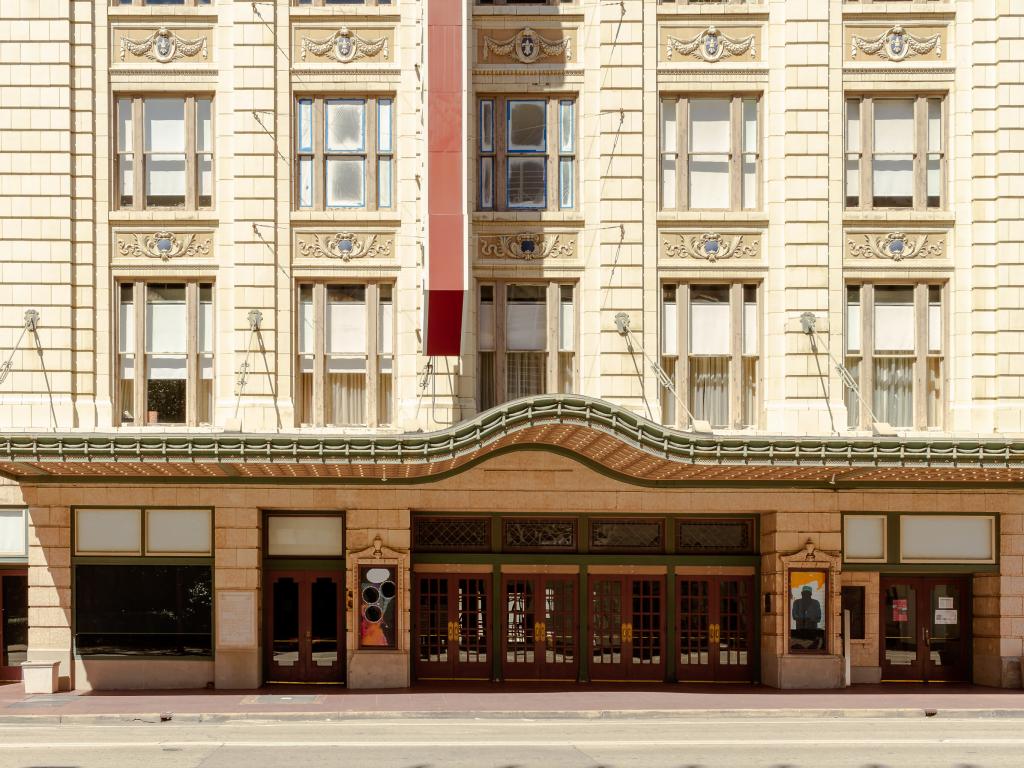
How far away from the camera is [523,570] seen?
26250mm

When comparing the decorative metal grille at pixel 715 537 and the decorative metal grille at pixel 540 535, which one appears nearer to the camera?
the decorative metal grille at pixel 540 535

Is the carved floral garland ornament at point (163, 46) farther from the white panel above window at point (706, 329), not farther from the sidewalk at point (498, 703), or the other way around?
the sidewalk at point (498, 703)

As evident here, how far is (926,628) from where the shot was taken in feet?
87.2

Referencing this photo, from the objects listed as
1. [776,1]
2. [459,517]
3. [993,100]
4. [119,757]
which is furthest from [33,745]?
[993,100]

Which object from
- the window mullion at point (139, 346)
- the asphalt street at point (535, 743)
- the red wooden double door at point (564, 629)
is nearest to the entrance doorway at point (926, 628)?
the red wooden double door at point (564, 629)

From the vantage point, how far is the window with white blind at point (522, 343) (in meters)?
26.0

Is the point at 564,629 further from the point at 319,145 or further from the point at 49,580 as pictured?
the point at 319,145

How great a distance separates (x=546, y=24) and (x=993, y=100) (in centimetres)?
917

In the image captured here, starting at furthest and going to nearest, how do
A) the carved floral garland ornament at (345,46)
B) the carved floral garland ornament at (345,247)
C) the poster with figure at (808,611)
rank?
1. the carved floral garland ornament at (345,46)
2. the carved floral garland ornament at (345,247)
3. the poster with figure at (808,611)

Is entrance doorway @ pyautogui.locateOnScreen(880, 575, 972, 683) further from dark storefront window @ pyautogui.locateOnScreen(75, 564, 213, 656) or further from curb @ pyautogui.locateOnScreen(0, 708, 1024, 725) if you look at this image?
dark storefront window @ pyautogui.locateOnScreen(75, 564, 213, 656)

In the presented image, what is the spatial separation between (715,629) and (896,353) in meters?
6.76

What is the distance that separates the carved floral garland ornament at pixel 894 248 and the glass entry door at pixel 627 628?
25.6ft

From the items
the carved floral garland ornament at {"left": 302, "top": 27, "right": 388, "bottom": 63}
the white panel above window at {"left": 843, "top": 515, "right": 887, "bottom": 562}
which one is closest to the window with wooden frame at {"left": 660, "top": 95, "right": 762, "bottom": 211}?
the carved floral garland ornament at {"left": 302, "top": 27, "right": 388, "bottom": 63}

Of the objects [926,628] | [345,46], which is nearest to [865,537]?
[926,628]
